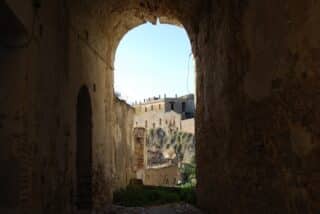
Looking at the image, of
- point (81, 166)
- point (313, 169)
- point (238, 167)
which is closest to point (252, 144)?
point (238, 167)

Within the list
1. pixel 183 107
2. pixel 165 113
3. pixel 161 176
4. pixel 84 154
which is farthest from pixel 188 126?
pixel 84 154

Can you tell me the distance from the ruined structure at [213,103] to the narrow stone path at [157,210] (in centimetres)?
32

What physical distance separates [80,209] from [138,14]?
4493 millimetres

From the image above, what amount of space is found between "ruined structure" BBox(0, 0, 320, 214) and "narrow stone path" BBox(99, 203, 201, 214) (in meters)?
0.32

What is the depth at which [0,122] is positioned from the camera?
3.97 metres

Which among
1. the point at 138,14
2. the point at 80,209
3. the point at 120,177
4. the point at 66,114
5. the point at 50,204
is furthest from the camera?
the point at 120,177

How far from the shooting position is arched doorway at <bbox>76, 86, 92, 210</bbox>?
297 inches

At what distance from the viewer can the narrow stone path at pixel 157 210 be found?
7.84 metres

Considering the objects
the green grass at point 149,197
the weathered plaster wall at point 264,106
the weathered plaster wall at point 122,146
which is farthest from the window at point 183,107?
the weathered plaster wall at point 264,106

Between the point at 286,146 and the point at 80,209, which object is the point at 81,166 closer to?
the point at 80,209

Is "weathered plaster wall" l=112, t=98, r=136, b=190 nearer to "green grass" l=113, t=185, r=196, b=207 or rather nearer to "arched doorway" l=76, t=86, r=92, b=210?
"green grass" l=113, t=185, r=196, b=207

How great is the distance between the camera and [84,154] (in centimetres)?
761

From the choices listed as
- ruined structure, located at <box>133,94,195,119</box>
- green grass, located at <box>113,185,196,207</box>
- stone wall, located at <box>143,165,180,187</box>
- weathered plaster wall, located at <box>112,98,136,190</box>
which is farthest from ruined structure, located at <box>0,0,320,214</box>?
ruined structure, located at <box>133,94,195,119</box>

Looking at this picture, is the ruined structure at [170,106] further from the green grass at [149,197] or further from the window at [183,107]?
the green grass at [149,197]
